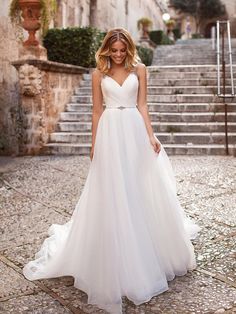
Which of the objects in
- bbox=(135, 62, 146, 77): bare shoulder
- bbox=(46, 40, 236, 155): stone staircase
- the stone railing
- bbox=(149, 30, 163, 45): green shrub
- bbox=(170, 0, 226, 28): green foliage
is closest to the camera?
bbox=(135, 62, 146, 77): bare shoulder

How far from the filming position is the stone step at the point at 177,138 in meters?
7.34

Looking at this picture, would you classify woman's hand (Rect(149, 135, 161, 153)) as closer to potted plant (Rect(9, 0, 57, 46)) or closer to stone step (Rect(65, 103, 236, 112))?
potted plant (Rect(9, 0, 57, 46))

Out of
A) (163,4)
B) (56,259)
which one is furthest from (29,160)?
(163,4)

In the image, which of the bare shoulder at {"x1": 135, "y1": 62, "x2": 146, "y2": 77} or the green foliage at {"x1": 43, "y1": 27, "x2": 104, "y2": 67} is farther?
the green foliage at {"x1": 43, "y1": 27, "x2": 104, "y2": 67}

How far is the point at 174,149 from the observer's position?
711 cm

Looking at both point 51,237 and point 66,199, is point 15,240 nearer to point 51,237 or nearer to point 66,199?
point 51,237

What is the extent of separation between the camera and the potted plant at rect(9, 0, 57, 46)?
717 cm

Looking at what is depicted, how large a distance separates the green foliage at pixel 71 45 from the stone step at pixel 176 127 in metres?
2.41

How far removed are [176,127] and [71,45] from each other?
3437 mm

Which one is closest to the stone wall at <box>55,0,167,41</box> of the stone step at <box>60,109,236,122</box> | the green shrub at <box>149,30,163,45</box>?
the green shrub at <box>149,30,163,45</box>

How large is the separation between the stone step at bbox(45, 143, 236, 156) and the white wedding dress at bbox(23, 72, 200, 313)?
4.31 m

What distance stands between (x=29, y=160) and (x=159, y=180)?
4.36 meters

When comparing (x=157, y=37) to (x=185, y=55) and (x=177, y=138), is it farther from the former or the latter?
(x=177, y=138)

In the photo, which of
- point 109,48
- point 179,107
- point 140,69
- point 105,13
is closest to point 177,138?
point 179,107
